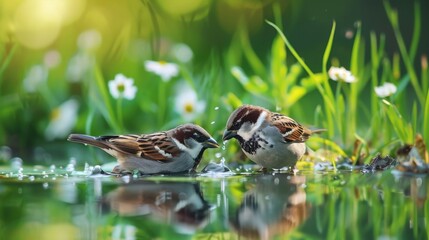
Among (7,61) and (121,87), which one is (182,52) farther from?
(7,61)

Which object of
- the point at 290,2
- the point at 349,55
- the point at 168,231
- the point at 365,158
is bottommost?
the point at 168,231

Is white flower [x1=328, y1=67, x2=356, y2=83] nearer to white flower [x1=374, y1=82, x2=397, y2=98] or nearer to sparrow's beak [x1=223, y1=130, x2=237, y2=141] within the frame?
white flower [x1=374, y1=82, x2=397, y2=98]

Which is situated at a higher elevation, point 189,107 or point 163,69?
point 163,69

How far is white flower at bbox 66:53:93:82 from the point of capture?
8.84 meters

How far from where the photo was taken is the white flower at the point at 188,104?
7934mm

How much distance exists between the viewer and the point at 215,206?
5281mm

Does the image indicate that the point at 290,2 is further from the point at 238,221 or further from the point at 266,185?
the point at 238,221

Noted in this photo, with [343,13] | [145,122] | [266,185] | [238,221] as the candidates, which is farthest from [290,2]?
[238,221]

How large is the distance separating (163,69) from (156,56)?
0.65m

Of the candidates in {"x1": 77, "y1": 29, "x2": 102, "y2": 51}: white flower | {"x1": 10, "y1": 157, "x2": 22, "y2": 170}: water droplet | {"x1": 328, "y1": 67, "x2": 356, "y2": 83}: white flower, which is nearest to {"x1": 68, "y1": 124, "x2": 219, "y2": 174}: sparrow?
{"x1": 10, "y1": 157, "x2": 22, "y2": 170}: water droplet

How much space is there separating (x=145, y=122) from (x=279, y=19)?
174 centimetres

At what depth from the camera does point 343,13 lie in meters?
10.0

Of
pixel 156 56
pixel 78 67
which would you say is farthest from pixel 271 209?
pixel 78 67

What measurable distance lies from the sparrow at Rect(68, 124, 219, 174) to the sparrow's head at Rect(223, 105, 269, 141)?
15 centimetres
